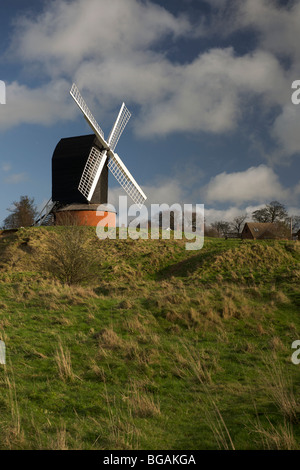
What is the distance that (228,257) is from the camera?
105ft

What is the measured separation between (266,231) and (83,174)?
38.3 meters

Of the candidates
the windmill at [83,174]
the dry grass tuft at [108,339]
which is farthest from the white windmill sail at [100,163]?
the dry grass tuft at [108,339]

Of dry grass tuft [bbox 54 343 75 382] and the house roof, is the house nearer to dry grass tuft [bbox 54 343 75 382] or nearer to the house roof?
the house roof

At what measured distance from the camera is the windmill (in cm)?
4531

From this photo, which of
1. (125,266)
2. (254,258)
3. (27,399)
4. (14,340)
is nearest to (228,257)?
(254,258)

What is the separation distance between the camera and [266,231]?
67.9 metres

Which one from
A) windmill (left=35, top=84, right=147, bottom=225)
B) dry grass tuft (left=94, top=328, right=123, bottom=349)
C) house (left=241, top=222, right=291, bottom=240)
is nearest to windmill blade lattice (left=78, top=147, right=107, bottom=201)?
windmill (left=35, top=84, right=147, bottom=225)

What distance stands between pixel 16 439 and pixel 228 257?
28140 mm

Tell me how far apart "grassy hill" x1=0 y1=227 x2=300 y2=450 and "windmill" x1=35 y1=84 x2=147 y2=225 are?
995 inches

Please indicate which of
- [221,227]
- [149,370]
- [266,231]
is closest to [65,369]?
[149,370]
